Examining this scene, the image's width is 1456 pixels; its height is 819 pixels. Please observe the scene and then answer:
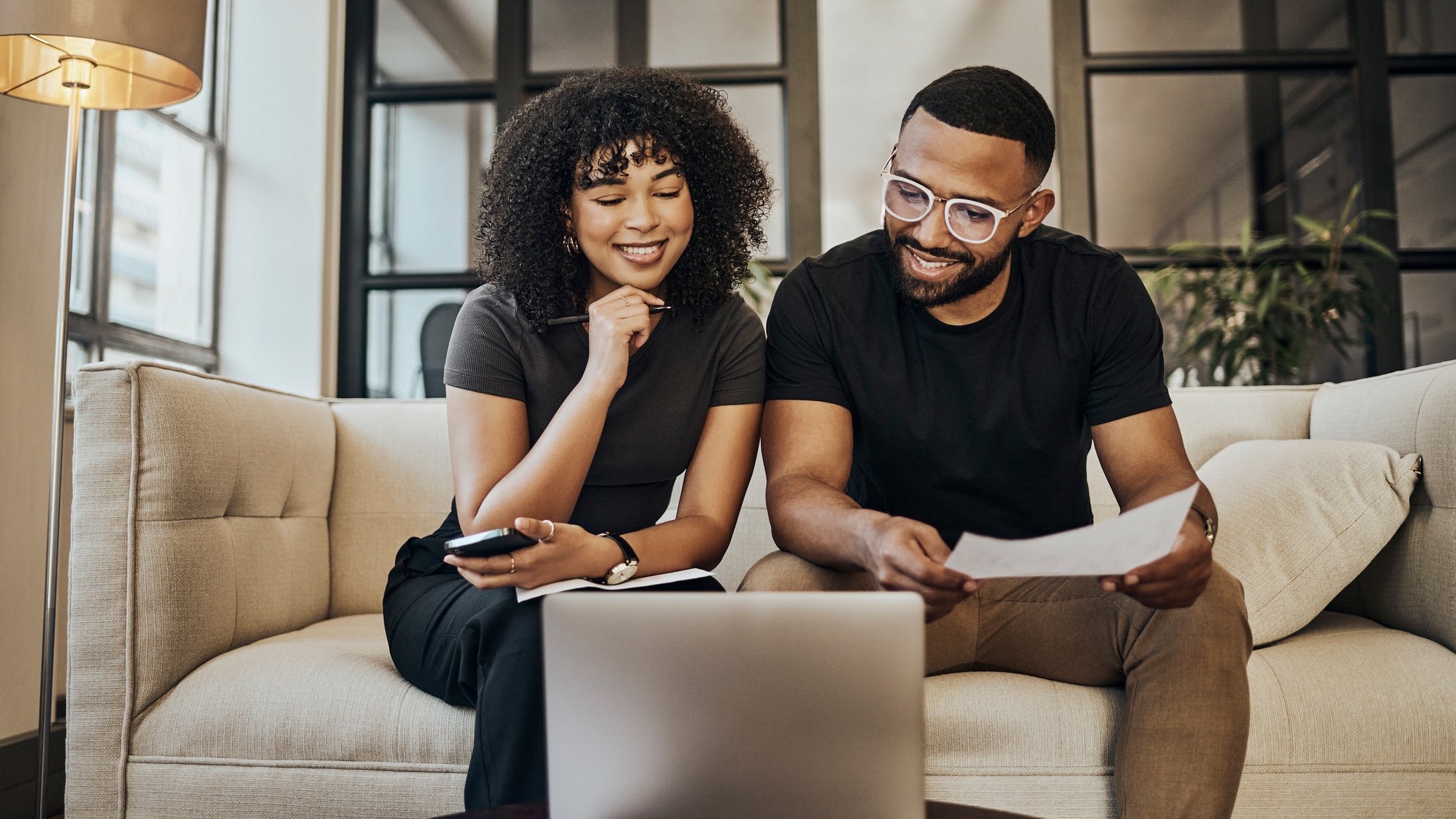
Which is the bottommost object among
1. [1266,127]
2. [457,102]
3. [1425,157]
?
[1425,157]

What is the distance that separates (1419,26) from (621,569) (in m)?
3.58

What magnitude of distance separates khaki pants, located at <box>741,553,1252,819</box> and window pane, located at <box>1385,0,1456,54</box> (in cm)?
311

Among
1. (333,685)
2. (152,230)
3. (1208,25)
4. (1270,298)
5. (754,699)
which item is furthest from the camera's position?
(1208,25)

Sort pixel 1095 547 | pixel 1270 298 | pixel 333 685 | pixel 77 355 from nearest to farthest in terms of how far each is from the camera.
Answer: pixel 1095 547, pixel 333 685, pixel 77 355, pixel 1270 298

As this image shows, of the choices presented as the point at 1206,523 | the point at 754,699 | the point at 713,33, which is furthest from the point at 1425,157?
the point at 754,699

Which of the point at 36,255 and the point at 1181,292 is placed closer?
the point at 36,255

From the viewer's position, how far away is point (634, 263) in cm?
145

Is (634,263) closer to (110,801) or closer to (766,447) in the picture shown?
(766,447)

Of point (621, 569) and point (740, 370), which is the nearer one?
point (621, 569)

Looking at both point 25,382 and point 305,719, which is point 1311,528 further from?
A: point 25,382

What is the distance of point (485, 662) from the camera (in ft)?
3.78

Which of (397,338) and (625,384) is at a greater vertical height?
(397,338)

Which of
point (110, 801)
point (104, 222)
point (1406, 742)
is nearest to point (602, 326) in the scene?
point (110, 801)

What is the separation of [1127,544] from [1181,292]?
104 inches
